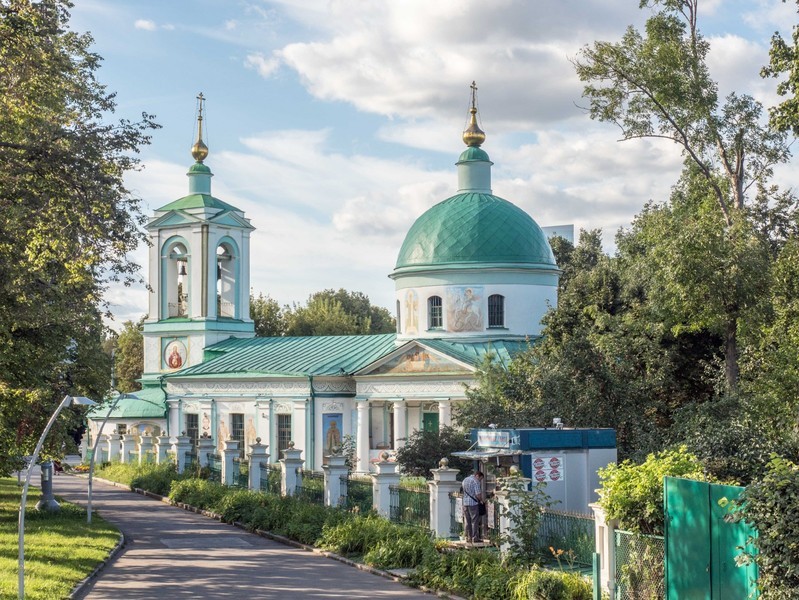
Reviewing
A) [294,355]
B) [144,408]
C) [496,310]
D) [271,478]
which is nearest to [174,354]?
[144,408]

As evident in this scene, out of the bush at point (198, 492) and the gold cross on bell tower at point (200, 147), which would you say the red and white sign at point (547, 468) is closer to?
the bush at point (198, 492)

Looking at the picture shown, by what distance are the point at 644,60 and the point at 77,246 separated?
16771 millimetres

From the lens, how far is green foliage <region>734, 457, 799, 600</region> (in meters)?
12.2

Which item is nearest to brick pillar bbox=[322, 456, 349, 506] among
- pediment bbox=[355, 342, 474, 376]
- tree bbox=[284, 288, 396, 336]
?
pediment bbox=[355, 342, 474, 376]

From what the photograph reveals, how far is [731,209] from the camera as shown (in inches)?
1208

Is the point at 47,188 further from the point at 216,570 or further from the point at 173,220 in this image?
the point at 173,220

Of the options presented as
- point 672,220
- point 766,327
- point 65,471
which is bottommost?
point 65,471

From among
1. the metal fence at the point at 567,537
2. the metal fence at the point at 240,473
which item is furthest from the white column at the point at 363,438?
the metal fence at the point at 567,537

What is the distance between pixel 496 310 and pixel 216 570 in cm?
2573

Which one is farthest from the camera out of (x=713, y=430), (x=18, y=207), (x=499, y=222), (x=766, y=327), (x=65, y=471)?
(x=65, y=471)

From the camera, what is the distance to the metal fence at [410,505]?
23.0m

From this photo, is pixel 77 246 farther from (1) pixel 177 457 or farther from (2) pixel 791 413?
(1) pixel 177 457

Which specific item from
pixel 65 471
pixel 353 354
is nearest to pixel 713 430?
pixel 353 354

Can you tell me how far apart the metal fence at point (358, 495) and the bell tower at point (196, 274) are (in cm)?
2904
